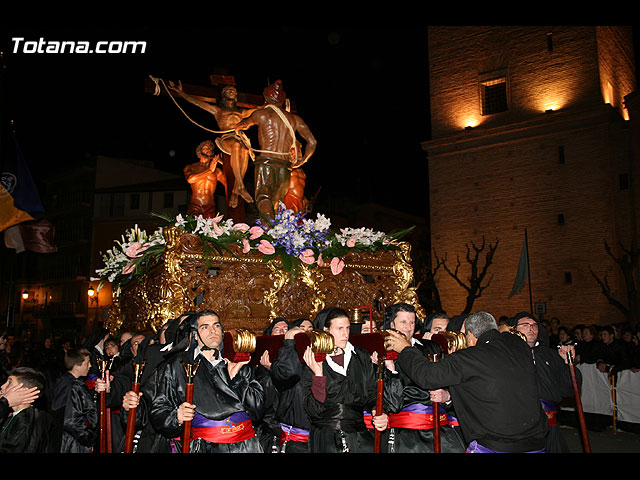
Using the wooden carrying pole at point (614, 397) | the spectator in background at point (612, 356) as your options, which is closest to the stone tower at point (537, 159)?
the spectator in background at point (612, 356)

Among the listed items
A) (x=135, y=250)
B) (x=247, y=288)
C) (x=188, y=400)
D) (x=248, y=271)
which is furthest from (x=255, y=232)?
(x=188, y=400)

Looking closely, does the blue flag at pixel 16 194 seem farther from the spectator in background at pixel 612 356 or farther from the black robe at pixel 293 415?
the spectator in background at pixel 612 356

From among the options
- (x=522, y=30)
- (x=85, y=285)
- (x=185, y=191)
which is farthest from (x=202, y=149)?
(x=85, y=285)

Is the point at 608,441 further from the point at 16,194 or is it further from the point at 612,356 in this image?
the point at 16,194

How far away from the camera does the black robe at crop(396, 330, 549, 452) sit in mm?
4164

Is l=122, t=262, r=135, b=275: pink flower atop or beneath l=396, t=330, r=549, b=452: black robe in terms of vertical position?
atop

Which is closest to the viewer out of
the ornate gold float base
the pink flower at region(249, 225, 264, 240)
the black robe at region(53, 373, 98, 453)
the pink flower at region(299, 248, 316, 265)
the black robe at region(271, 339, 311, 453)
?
the black robe at region(271, 339, 311, 453)

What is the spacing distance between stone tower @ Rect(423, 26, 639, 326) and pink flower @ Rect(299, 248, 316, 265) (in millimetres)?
19225

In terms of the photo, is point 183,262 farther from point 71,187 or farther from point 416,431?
point 71,187

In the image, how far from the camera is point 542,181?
24812mm

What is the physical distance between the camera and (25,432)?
4.18 m

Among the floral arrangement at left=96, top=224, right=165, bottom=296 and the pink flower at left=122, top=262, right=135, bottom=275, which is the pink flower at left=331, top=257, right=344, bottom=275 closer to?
the floral arrangement at left=96, top=224, right=165, bottom=296

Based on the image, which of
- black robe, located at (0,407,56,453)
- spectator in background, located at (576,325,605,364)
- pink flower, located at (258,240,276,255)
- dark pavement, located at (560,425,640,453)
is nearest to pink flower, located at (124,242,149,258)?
pink flower, located at (258,240,276,255)

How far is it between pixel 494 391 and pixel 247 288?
3318mm
